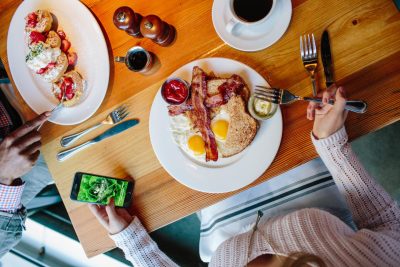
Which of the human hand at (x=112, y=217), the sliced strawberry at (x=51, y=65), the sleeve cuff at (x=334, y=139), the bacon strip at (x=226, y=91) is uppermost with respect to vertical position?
the sliced strawberry at (x=51, y=65)

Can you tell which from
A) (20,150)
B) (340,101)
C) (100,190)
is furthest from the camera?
(20,150)

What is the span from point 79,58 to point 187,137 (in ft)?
1.83

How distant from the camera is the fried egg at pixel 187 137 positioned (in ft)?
4.32

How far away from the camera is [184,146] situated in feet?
4.41

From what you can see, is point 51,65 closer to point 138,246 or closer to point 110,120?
point 110,120

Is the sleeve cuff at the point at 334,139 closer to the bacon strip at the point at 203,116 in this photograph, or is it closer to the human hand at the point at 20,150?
the bacon strip at the point at 203,116

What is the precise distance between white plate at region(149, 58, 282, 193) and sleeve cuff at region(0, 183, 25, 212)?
2.29 feet

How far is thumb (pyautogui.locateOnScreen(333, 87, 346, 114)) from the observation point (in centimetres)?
116

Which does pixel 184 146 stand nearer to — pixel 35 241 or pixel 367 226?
pixel 367 226

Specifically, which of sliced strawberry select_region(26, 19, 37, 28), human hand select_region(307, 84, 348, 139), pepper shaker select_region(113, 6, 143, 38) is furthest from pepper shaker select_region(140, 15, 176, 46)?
human hand select_region(307, 84, 348, 139)

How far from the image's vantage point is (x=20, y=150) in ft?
4.92

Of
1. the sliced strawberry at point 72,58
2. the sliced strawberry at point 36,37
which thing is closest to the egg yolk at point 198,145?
the sliced strawberry at point 72,58

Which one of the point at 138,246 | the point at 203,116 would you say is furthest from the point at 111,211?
the point at 203,116

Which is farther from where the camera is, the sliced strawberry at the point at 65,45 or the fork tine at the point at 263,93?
the sliced strawberry at the point at 65,45
